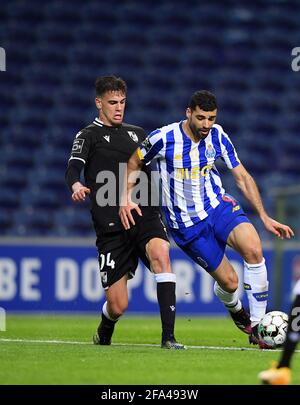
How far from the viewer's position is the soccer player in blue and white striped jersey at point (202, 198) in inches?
309

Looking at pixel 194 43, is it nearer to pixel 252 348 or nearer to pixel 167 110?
pixel 167 110

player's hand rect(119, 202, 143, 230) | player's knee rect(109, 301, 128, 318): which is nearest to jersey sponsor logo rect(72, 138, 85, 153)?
player's hand rect(119, 202, 143, 230)

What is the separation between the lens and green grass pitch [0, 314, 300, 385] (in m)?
5.65

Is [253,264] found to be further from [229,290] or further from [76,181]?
[76,181]

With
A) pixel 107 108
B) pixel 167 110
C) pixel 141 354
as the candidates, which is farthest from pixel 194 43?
pixel 141 354

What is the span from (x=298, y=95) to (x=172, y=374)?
1467 cm

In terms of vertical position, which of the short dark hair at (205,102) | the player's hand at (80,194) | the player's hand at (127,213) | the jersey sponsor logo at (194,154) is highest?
the short dark hair at (205,102)

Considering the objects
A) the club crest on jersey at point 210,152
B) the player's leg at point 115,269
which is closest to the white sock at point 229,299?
the player's leg at point 115,269

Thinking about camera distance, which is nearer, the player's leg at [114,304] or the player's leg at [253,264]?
the player's leg at [253,264]

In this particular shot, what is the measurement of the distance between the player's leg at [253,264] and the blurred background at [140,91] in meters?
6.50

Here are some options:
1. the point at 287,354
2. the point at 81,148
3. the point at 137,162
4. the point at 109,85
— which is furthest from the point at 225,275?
the point at 287,354

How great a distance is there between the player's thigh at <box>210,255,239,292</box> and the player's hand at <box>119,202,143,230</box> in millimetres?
799

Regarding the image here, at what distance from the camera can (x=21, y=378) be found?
18.6ft

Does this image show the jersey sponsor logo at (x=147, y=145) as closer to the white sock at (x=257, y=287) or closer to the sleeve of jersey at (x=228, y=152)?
the sleeve of jersey at (x=228, y=152)
